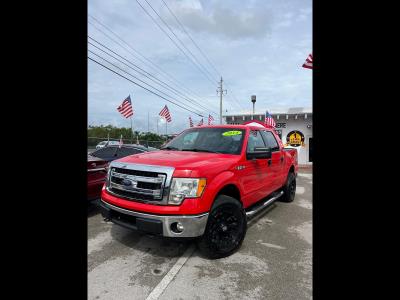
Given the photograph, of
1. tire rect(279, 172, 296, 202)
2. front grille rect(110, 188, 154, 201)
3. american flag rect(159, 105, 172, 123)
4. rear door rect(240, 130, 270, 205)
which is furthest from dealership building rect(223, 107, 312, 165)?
front grille rect(110, 188, 154, 201)

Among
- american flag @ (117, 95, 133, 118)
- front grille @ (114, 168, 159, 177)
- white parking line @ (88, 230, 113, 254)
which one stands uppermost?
american flag @ (117, 95, 133, 118)

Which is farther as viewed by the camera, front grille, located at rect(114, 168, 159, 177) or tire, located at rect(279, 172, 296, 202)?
tire, located at rect(279, 172, 296, 202)

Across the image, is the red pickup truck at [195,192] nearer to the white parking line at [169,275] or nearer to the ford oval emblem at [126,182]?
the ford oval emblem at [126,182]

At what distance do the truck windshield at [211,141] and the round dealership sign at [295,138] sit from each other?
44.2 feet

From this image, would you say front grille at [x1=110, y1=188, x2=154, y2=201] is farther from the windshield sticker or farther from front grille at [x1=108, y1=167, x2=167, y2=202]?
the windshield sticker

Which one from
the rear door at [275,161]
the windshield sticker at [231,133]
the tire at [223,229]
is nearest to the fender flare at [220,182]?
the tire at [223,229]

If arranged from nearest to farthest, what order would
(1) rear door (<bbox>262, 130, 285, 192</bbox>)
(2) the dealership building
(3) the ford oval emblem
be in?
(3) the ford oval emblem → (1) rear door (<bbox>262, 130, 285, 192</bbox>) → (2) the dealership building

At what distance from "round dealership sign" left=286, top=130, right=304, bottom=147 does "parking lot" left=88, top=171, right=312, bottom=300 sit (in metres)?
13.2

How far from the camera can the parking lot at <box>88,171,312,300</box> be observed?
2.65 metres

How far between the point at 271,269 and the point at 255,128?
2531 millimetres

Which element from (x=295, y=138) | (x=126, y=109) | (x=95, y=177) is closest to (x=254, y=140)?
(x=95, y=177)
